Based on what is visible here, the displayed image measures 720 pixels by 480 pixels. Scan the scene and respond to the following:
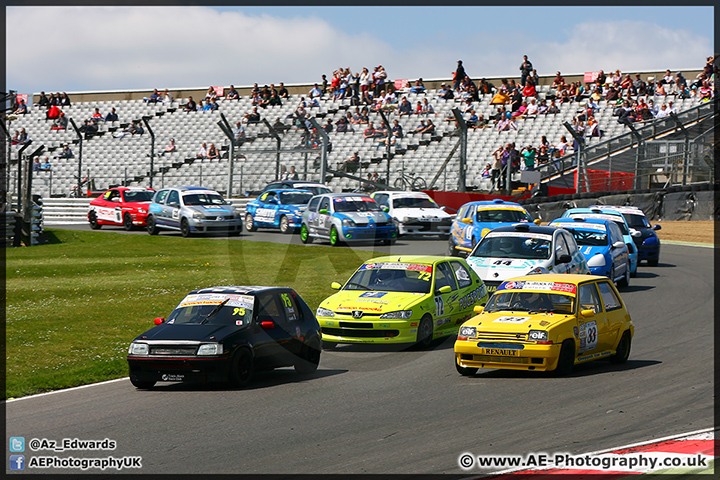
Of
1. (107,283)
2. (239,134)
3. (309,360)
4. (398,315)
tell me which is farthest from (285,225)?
(309,360)

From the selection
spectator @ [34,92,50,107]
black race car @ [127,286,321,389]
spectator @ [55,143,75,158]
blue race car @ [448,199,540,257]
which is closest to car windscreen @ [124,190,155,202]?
blue race car @ [448,199,540,257]

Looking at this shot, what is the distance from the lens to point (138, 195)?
115 ft

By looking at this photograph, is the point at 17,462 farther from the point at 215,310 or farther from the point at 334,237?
the point at 334,237

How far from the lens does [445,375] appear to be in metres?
12.0

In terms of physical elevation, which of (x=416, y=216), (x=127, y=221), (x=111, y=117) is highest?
(x=111, y=117)

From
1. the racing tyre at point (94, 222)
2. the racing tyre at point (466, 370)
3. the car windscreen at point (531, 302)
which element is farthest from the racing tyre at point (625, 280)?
the racing tyre at point (94, 222)

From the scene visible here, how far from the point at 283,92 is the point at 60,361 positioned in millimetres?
39268

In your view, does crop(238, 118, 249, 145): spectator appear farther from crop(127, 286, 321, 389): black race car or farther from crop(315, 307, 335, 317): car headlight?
crop(127, 286, 321, 389): black race car

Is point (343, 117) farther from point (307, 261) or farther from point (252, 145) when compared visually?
point (307, 261)

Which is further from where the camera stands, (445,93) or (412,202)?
(445,93)

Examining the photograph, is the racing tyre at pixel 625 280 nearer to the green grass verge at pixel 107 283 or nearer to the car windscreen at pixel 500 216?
the car windscreen at pixel 500 216

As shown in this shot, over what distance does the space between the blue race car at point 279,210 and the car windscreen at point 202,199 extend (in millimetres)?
1774

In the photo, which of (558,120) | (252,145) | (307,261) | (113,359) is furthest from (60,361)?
(558,120)

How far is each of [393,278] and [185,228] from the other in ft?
57.5
